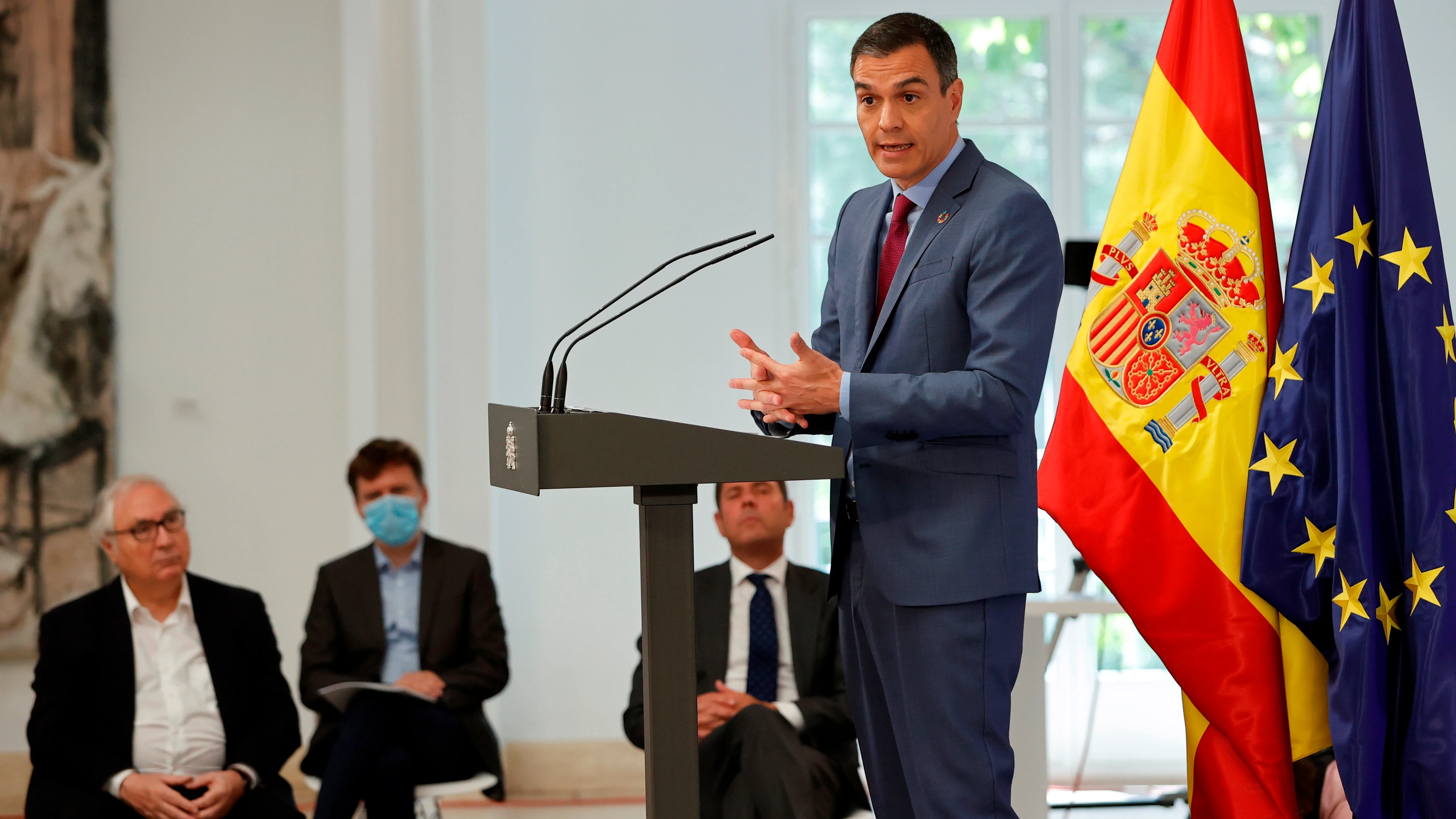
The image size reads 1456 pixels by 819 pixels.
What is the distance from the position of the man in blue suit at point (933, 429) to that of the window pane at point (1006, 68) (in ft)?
9.19

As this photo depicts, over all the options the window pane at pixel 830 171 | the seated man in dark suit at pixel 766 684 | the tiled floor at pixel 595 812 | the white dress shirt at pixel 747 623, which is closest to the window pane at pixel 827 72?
the window pane at pixel 830 171

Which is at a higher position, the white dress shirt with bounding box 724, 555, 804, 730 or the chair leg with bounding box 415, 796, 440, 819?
the white dress shirt with bounding box 724, 555, 804, 730

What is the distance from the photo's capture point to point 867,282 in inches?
66.0

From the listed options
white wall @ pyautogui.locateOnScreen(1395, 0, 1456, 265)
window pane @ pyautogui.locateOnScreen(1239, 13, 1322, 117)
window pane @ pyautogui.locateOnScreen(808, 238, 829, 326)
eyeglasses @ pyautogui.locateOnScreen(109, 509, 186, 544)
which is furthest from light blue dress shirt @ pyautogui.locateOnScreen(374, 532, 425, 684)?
white wall @ pyautogui.locateOnScreen(1395, 0, 1456, 265)

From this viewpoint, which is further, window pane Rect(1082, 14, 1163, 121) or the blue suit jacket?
window pane Rect(1082, 14, 1163, 121)

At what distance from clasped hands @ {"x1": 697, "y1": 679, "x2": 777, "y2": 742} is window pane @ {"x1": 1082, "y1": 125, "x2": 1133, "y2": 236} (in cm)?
235

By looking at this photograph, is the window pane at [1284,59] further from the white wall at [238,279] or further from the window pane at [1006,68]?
the white wall at [238,279]

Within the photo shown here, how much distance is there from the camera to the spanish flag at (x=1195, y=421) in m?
2.32

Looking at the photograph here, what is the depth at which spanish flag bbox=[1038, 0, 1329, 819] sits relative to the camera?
7.62 feet

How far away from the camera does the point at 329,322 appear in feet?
13.7

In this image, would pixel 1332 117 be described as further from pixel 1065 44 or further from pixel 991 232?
pixel 1065 44

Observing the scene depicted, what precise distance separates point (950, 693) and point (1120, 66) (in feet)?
11.3

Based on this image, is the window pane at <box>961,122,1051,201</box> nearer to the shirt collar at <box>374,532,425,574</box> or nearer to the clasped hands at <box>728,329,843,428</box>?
the shirt collar at <box>374,532,425,574</box>

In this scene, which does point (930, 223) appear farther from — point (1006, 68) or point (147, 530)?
point (1006, 68)
